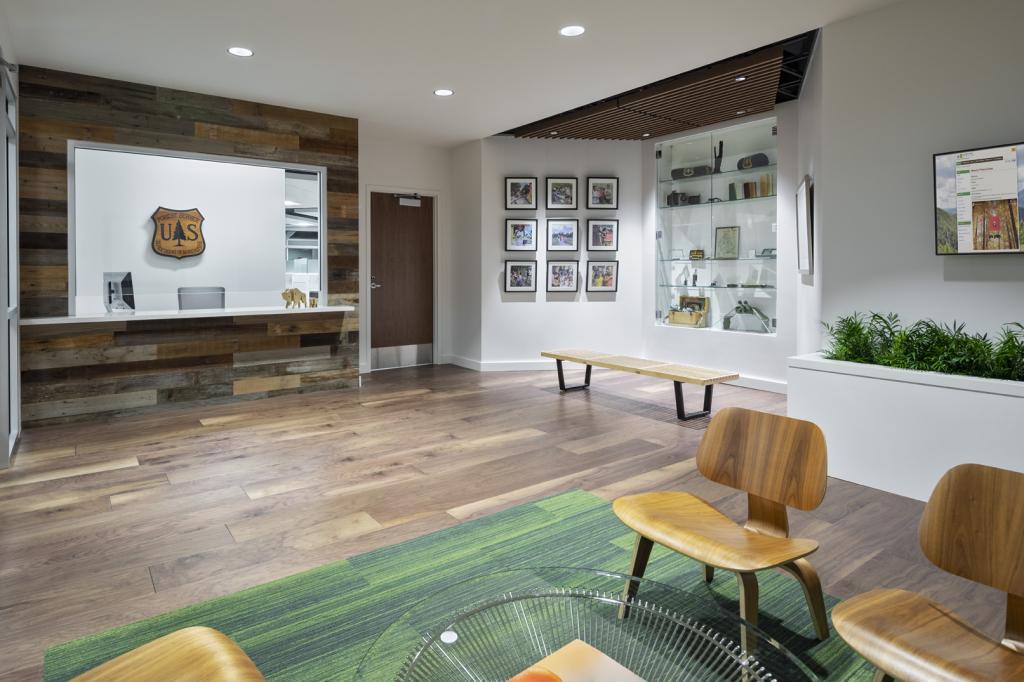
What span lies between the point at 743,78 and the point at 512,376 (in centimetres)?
403

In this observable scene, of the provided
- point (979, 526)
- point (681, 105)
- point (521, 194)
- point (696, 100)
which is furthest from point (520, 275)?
point (979, 526)

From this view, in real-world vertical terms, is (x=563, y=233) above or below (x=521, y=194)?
below

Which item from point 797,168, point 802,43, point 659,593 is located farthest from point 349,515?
point 797,168

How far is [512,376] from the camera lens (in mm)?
7574

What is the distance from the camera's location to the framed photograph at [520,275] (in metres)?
7.91

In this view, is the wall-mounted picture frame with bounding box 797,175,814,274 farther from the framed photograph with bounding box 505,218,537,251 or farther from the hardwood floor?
the framed photograph with bounding box 505,218,537,251

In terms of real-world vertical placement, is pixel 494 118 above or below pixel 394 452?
above

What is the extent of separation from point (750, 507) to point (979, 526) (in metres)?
0.77

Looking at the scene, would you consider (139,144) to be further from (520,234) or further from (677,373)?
(677,373)

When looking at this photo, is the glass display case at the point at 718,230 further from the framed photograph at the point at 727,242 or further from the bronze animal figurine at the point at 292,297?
the bronze animal figurine at the point at 292,297

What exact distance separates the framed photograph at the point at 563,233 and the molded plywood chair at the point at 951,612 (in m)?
6.41

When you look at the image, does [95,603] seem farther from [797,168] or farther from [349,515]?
[797,168]

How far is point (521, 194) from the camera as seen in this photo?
7.84 meters

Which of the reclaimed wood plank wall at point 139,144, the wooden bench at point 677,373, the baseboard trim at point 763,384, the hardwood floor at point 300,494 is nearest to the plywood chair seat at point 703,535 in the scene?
the hardwood floor at point 300,494
